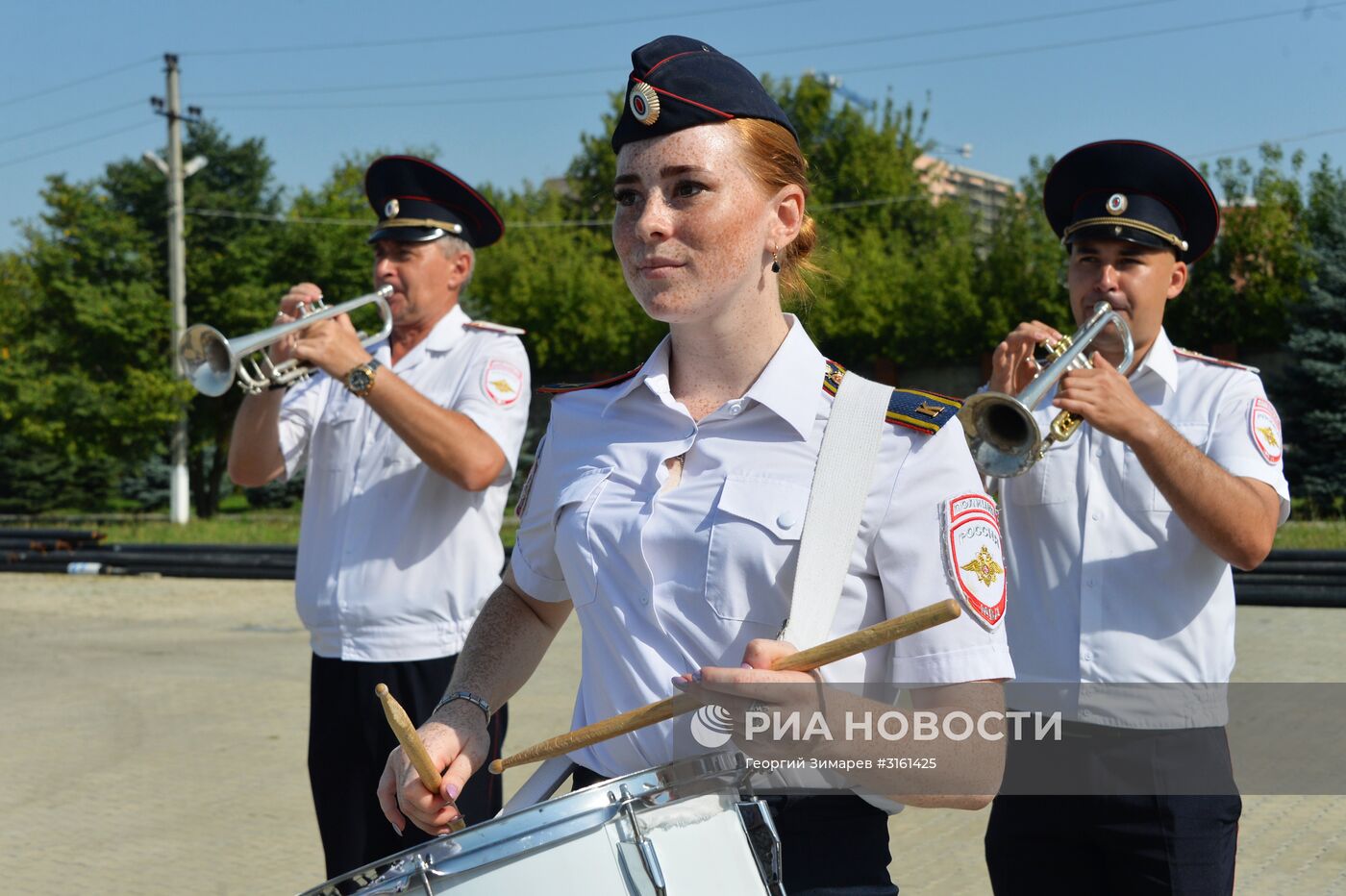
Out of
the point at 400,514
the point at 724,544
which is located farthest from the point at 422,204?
the point at 724,544

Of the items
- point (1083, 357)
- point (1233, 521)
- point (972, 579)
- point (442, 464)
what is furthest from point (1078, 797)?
point (442, 464)

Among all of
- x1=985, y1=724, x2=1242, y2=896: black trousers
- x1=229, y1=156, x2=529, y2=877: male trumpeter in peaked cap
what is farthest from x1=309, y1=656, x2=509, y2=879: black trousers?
x1=985, y1=724, x2=1242, y2=896: black trousers

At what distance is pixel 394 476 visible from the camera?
13.6 feet

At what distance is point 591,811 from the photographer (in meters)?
1.76

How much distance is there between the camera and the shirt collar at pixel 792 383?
Result: 2139 millimetres

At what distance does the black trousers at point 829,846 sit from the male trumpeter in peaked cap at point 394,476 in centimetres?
173

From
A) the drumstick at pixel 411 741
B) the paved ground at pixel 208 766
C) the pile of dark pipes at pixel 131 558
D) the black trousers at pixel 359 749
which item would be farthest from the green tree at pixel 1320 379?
the drumstick at pixel 411 741

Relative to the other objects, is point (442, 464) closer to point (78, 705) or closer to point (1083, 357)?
point (1083, 357)

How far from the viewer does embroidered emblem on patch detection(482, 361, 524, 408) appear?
4281mm

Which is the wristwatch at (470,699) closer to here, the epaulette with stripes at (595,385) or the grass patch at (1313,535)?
the epaulette with stripes at (595,385)

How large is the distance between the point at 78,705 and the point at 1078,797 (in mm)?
7898

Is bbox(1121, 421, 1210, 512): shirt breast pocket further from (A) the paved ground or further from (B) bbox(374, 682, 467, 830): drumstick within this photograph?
(A) the paved ground

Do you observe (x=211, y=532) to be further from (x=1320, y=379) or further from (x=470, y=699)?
(x=470, y=699)

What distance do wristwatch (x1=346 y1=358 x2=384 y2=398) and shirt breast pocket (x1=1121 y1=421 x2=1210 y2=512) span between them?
207cm
